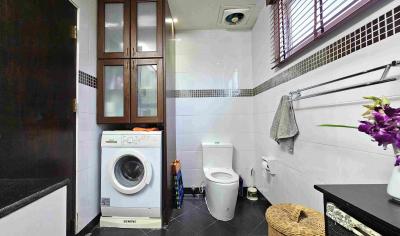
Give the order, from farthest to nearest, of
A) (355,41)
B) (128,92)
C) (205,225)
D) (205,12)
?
1. (205,12)
2. (128,92)
3. (205,225)
4. (355,41)

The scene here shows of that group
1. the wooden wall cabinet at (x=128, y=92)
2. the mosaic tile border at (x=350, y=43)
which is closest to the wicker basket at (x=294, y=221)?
the mosaic tile border at (x=350, y=43)

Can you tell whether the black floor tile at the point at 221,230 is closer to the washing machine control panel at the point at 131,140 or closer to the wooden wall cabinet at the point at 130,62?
the washing machine control panel at the point at 131,140

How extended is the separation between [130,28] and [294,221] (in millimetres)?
2289

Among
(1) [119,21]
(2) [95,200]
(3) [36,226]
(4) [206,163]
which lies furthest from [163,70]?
(3) [36,226]

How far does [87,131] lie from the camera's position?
1.91 m

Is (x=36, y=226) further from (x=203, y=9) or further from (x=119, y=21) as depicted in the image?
(x=203, y=9)

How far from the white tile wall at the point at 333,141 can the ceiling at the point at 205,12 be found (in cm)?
110

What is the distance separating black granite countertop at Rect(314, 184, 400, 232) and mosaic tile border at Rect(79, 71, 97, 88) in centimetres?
197

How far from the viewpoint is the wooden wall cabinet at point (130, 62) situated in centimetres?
211

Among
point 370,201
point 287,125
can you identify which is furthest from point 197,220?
point 370,201

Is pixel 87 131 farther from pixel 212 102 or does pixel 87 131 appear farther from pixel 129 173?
pixel 212 102

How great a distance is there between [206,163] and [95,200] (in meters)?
1.33

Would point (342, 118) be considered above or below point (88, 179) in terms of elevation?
above

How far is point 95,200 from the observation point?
203 cm
